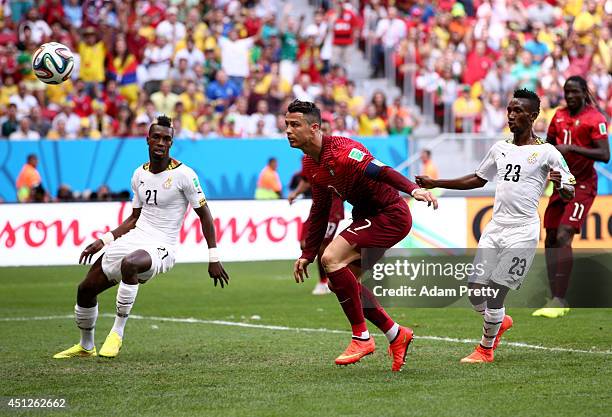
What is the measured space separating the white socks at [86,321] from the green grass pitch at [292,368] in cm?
28

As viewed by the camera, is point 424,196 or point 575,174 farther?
point 575,174

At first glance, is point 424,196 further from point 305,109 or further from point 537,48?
point 537,48

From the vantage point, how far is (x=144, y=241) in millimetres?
10703

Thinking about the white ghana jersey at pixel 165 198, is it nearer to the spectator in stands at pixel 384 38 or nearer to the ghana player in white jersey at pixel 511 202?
the ghana player in white jersey at pixel 511 202

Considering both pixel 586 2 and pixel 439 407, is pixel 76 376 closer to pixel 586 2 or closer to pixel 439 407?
pixel 439 407

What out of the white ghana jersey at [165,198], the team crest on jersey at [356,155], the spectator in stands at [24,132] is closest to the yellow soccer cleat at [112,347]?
the white ghana jersey at [165,198]

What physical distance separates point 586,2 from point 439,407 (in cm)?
2339

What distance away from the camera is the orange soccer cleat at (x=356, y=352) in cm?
941

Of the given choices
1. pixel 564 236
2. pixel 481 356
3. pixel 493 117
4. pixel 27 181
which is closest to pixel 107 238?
pixel 481 356

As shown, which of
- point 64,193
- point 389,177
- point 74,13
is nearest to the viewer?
point 389,177

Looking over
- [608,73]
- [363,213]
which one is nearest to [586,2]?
[608,73]

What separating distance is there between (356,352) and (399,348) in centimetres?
38

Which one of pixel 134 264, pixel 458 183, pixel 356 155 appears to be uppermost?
pixel 356 155

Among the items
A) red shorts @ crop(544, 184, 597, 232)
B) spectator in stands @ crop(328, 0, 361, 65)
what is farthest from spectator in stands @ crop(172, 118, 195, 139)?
red shorts @ crop(544, 184, 597, 232)
